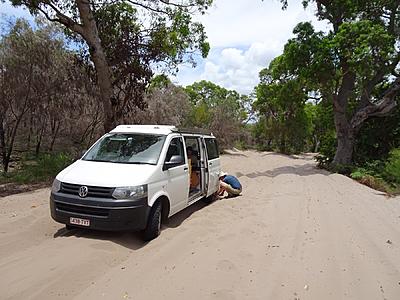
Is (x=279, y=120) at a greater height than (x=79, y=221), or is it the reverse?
(x=279, y=120)

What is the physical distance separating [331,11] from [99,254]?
63.5 ft

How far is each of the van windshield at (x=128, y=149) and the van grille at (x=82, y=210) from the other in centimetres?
117

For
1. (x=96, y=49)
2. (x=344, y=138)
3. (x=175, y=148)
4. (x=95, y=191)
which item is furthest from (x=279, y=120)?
(x=95, y=191)

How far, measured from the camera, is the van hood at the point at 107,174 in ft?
18.4

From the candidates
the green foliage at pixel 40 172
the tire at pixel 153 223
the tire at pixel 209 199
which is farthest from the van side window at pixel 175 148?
the green foliage at pixel 40 172

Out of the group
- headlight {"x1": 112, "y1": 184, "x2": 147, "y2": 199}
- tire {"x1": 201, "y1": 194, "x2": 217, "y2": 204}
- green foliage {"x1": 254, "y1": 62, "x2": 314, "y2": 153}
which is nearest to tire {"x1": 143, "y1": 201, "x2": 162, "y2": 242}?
headlight {"x1": 112, "y1": 184, "x2": 147, "y2": 199}

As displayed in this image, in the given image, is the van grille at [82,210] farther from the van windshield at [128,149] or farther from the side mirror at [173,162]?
the side mirror at [173,162]

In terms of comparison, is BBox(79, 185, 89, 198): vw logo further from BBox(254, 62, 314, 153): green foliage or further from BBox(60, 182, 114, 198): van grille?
BBox(254, 62, 314, 153): green foliage

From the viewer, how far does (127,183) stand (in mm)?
5578

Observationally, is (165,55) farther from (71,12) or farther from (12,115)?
(12,115)

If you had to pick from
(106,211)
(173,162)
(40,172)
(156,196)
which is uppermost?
(173,162)

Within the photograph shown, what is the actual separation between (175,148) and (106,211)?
7.32ft

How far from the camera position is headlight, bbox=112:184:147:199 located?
548 cm

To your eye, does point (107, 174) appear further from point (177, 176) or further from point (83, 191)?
point (177, 176)
